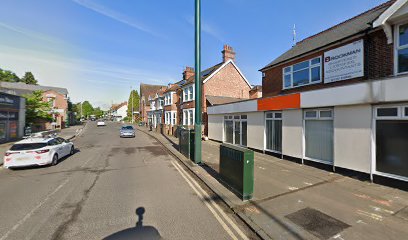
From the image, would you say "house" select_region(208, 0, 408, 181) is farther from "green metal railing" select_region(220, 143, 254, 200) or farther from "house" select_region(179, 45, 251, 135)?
"house" select_region(179, 45, 251, 135)

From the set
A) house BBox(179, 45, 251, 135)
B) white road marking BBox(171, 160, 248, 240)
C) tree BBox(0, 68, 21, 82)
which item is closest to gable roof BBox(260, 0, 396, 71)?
white road marking BBox(171, 160, 248, 240)

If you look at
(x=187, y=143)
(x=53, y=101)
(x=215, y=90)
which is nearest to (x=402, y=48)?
(x=187, y=143)

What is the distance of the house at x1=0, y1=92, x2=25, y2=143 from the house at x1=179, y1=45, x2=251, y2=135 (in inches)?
664

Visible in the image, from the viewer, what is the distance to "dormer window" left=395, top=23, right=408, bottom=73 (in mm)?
6859

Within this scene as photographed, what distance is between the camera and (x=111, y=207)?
516 cm

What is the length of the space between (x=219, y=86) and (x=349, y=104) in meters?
16.6

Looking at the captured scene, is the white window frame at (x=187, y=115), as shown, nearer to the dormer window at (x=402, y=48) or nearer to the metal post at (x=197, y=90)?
the metal post at (x=197, y=90)

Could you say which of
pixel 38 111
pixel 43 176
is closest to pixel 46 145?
pixel 43 176

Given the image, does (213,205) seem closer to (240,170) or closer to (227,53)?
(240,170)

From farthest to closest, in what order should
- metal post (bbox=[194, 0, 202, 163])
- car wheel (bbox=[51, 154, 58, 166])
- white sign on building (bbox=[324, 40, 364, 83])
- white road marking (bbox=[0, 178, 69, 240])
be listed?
car wheel (bbox=[51, 154, 58, 166])
metal post (bbox=[194, 0, 202, 163])
white sign on building (bbox=[324, 40, 364, 83])
white road marking (bbox=[0, 178, 69, 240])

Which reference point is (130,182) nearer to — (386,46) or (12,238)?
(12,238)

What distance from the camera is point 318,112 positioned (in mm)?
9000

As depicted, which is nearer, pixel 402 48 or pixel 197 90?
pixel 402 48

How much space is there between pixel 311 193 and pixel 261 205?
6.23 ft
